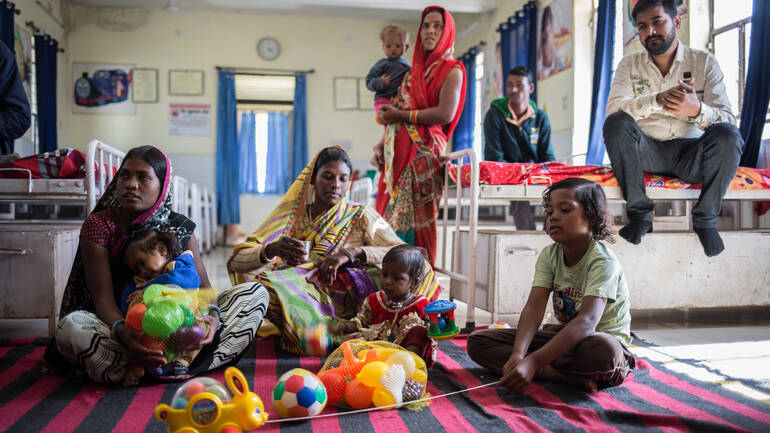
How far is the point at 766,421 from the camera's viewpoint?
144 centimetres

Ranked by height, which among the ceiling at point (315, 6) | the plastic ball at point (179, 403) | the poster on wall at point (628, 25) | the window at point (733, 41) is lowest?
the plastic ball at point (179, 403)

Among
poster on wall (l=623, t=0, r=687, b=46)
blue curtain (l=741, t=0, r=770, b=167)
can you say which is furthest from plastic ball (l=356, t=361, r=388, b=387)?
poster on wall (l=623, t=0, r=687, b=46)

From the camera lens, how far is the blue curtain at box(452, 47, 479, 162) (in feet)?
27.6

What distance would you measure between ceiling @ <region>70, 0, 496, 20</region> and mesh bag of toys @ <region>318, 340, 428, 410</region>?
6.78m

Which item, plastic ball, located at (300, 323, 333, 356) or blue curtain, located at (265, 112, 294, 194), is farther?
blue curtain, located at (265, 112, 294, 194)

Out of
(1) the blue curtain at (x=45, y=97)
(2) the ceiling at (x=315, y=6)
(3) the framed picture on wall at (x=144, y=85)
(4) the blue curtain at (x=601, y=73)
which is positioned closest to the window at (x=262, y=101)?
(2) the ceiling at (x=315, y=6)

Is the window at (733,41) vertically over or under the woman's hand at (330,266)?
over

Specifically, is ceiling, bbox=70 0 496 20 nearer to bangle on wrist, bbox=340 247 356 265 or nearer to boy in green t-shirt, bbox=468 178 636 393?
bangle on wrist, bbox=340 247 356 265

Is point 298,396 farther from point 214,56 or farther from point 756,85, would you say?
point 214,56

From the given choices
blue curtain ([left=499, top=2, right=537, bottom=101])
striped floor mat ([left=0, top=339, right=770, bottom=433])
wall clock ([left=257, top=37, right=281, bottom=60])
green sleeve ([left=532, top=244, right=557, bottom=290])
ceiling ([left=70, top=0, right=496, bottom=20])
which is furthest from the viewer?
wall clock ([left=257, top=37, right=281, bottom=60])

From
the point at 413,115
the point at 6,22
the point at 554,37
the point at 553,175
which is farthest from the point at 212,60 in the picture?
the point at 553,175

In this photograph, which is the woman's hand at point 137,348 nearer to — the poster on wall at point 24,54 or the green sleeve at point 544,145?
the green sleeve at point 544,145

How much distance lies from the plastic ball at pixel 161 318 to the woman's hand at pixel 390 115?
182 cm

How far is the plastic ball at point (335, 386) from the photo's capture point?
1.53 m
